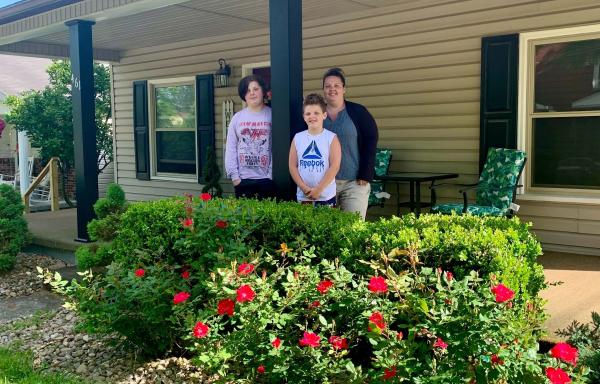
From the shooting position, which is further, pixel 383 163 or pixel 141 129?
pixel 141 129

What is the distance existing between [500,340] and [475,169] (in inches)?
157

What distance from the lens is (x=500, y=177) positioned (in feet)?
17.0

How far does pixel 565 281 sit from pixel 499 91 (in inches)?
79.2

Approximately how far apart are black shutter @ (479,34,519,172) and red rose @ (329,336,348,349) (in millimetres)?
3729

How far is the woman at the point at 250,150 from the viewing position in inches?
162

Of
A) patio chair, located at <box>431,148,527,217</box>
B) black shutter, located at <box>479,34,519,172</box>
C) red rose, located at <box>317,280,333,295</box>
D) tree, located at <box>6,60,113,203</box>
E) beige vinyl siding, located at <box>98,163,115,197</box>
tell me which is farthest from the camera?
beige vinyl siding, located at <box>98,163,115,197</box>

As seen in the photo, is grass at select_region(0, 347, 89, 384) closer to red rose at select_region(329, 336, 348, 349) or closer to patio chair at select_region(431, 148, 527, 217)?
red rose at select_region(329, 336, 348, 349)

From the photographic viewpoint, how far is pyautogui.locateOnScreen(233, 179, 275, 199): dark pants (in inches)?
164

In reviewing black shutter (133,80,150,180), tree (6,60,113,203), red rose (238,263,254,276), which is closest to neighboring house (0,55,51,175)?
tree (6,60,113,203)

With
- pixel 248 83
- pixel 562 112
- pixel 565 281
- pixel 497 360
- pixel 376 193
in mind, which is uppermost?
pixel 248 83

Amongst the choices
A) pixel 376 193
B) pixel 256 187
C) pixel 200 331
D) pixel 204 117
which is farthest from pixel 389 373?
pixel 204 117

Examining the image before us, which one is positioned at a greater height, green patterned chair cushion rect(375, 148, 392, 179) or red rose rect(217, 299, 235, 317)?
green patterned chair cushion rect(375, 148, 392, 179)

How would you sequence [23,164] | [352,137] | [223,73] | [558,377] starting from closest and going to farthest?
[558,377]
[352,137]
[223,73]
[23,164]

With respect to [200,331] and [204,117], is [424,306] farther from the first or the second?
[204,117]
